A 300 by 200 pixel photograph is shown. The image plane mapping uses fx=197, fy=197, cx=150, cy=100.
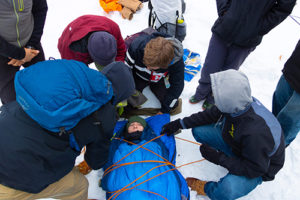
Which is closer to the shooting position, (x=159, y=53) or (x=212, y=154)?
(x=159, y=53)

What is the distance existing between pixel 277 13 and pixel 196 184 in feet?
5.69

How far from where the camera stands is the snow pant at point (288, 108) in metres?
1.72

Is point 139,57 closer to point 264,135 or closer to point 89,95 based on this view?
point 89,95

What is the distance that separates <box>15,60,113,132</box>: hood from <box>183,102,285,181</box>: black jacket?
1099 millimetres

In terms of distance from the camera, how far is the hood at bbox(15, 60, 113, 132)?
956 millimetres

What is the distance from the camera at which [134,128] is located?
2049 millimetres

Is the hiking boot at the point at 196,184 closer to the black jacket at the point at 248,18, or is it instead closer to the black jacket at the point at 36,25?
→ the black jacket at the point at 248,18

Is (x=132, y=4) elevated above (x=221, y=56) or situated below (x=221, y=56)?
above

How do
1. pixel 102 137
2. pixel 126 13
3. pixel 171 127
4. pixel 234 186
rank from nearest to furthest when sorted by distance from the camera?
pixel 102 137 → pixel 234 186 → pixel 171 127 → pixel 126 13

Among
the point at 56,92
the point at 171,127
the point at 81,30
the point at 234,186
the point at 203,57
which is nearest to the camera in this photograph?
the point at 56,92

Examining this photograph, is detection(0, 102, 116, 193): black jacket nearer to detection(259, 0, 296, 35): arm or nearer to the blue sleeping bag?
the blue sleeping bag

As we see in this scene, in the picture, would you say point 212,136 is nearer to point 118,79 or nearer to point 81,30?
point 118,79

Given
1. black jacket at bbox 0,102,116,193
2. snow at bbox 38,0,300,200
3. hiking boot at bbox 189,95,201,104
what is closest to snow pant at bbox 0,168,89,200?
black jacket at bbox 0,102,116,193

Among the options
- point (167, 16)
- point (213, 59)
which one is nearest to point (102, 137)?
point (213, 59)
